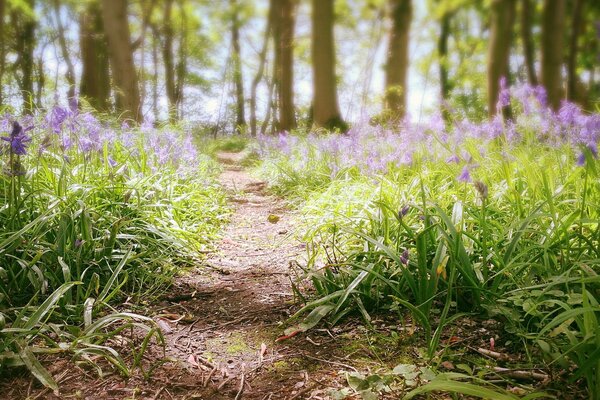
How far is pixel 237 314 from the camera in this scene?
1814 mm

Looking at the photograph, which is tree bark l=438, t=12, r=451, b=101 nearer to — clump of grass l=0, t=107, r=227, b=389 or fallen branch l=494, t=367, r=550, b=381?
clump of grass l=0, t=107, r=227, b=389

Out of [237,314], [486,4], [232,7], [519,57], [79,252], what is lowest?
[237,314]

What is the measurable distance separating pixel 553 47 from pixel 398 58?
2.92m

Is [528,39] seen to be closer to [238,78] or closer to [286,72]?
[286,72]

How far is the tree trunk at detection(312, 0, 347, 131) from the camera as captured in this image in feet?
28.5

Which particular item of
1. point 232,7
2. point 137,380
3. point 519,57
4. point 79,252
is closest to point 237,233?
point 79,252

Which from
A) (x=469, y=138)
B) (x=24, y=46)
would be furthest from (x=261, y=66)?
(x=469, y=138)

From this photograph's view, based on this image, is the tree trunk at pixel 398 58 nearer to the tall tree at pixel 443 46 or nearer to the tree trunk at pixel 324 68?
the tall tree at pixel 443 46

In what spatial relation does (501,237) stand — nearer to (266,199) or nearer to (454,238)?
(454,238)

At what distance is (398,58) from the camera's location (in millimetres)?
7223

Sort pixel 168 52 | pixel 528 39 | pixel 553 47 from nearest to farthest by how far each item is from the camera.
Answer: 1. pixel 553 47
2. pixel 528 39
3. pixel 168 52

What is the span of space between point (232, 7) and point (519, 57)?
973cm

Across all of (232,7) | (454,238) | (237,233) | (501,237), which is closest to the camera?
(454,238)

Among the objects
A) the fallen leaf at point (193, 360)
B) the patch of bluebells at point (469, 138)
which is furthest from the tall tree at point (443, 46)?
the fallen leaf at point (193, 360)
